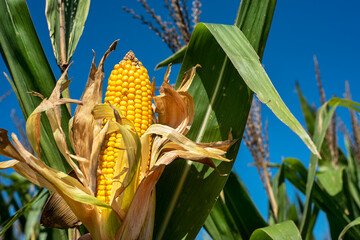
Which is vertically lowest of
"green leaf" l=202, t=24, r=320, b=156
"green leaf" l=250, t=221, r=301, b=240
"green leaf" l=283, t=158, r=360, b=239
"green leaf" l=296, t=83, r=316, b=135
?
"green leaf" l=283, t=158, r=360, b=239

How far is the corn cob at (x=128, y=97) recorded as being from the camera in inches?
30.7

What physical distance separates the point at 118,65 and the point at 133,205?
1.17ft

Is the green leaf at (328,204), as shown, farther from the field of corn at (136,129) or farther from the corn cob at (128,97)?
the corn cob at (128,97)

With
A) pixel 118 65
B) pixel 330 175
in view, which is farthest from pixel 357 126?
pixel 118 65

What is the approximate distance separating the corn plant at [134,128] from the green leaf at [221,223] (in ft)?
1.15

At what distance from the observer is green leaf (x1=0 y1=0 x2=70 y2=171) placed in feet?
2.98

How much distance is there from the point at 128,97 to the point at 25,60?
0.29 meters

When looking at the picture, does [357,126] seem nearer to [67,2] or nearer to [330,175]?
[330,175]

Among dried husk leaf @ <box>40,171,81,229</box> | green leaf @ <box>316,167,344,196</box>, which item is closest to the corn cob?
dried husk leaf @ <box>40,171,81,229</box>

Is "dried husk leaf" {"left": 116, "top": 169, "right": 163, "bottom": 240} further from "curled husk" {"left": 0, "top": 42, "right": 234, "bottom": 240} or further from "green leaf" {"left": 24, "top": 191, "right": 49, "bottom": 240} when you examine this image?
"green leaf" {"left": 24, "top": 191, "right": 49, "bottom": 240}

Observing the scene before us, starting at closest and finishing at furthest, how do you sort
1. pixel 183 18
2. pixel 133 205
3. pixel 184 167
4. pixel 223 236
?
1. pixel 133 205
2. pixel 184 167
3. pixel 223 236
4. pixel 183 18

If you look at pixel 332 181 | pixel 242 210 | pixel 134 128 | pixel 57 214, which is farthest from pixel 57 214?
pixel 332 181

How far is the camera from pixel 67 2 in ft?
3.57

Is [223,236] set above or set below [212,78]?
below
